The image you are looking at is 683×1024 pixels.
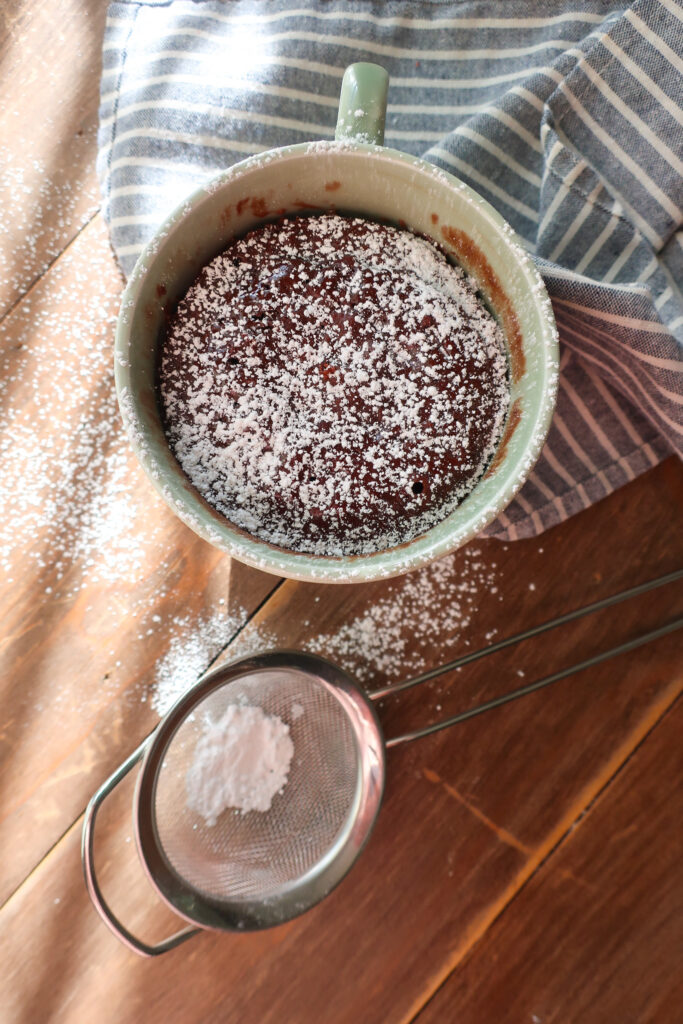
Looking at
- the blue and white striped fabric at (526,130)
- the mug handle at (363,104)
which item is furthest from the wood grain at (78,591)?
the mug handle at (363,104)

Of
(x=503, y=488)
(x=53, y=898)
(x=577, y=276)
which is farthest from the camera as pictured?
(x=53, y=898)

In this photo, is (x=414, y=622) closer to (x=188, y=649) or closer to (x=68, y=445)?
(x=188, y=649)

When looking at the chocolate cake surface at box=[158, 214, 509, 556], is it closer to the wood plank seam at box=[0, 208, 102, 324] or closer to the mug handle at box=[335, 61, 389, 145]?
the mug handle at box=[335, 61, 389, 145]

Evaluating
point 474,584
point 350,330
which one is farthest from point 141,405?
point 474,584

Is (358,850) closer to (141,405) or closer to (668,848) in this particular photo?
(668,848)

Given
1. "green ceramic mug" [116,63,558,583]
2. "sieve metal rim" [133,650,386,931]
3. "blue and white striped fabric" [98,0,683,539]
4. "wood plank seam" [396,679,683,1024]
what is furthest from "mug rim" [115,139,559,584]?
"wood plank seam" [396,679,683,1024]
